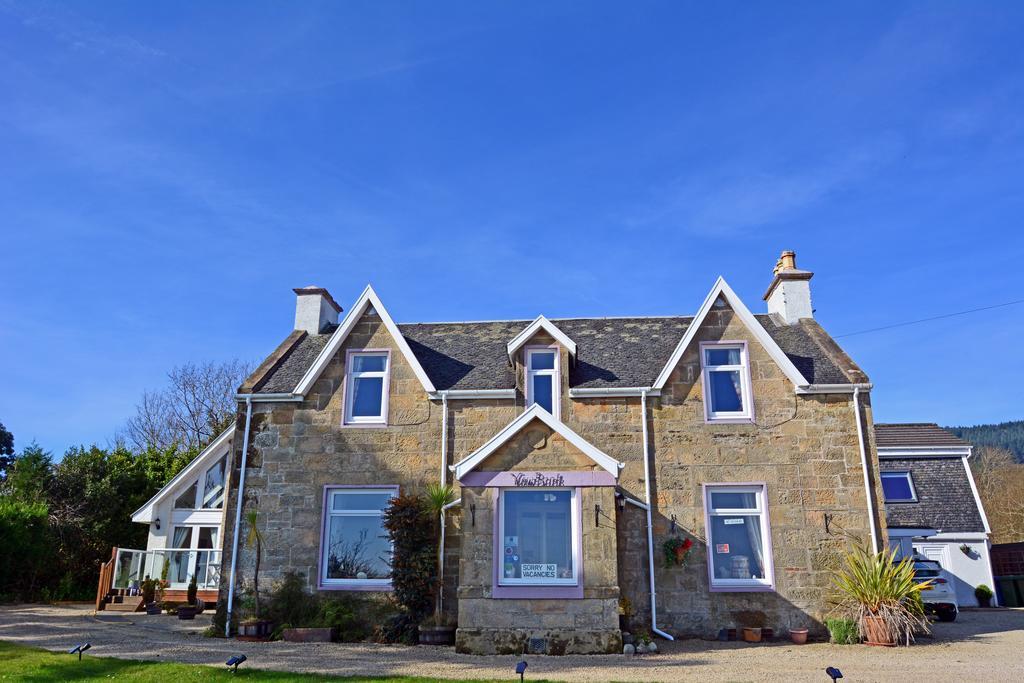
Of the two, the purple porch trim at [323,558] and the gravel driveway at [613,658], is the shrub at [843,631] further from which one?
the purple porch trim at [323,558]

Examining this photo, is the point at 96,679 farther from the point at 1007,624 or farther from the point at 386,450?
the point at 1007,624

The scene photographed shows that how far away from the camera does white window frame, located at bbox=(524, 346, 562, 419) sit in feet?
61.3

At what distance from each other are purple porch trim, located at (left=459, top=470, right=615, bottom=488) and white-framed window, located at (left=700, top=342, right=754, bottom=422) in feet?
12.8

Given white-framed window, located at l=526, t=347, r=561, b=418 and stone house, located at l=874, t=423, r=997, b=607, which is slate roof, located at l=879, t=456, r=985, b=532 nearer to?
stone house, located at l=874, t=423, r=997, b=607

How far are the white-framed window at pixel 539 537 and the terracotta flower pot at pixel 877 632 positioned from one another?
6.17m

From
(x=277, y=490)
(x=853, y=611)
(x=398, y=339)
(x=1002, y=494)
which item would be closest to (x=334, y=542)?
(x=277, y=490)

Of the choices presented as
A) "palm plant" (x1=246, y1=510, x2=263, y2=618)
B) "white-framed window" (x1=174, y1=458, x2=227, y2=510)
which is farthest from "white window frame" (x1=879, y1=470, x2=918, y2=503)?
"white-framed window" (x1=174, y1=458, x2=227, y2=510)

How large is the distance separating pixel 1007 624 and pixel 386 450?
54.4 feet

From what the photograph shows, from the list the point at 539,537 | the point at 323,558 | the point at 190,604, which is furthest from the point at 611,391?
the point at 190,604

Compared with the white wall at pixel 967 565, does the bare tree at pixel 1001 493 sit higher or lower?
higher

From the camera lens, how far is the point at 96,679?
37.0 ft

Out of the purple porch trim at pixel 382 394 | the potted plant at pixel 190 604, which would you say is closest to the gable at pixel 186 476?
the potted plant at pixel 190 604

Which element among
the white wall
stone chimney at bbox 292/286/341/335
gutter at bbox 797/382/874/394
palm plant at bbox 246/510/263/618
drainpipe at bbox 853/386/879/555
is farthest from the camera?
the white wall

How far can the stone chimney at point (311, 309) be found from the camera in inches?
863
